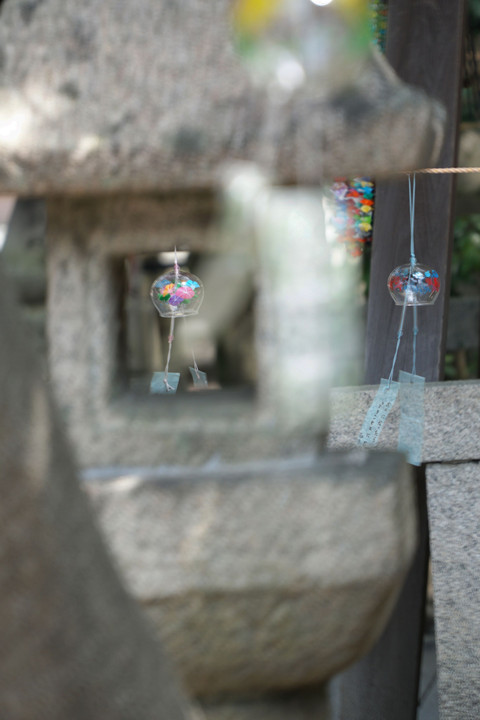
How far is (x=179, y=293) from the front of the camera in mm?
2111

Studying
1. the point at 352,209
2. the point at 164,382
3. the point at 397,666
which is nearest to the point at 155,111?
the point at 164,382

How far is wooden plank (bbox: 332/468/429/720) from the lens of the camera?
250 cm

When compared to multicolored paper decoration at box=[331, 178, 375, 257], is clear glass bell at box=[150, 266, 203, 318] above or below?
below

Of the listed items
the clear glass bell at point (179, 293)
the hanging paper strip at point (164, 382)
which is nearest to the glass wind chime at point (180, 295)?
the clear glass bell at point (179, 293)

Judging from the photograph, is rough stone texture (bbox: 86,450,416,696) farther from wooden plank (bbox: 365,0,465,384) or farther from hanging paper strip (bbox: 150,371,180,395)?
wooden plank (bbox: 365,0,465,384)

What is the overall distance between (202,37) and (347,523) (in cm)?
65

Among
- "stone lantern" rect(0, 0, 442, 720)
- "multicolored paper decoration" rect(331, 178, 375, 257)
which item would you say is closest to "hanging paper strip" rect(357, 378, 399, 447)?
"multicolored paper decoration" rect(331, 178, 375, 257)

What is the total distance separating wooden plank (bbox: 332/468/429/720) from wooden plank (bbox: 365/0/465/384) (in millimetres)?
399

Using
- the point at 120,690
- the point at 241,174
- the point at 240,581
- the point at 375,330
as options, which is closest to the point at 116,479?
the point at 240,581

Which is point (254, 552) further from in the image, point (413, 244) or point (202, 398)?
point (413, 244)

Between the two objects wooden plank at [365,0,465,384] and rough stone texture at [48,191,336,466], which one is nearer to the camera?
rough stone texture at [48,191,336,466]

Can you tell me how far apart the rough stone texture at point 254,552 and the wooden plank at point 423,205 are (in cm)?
138

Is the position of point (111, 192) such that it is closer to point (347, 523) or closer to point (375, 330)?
point (347, 523)

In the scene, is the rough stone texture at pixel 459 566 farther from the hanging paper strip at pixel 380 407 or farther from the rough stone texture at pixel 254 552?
the rough stone texture at pixel 254 552
